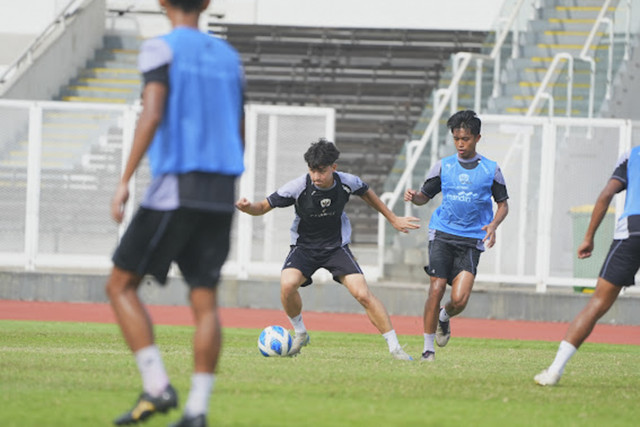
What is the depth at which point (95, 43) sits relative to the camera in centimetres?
3278

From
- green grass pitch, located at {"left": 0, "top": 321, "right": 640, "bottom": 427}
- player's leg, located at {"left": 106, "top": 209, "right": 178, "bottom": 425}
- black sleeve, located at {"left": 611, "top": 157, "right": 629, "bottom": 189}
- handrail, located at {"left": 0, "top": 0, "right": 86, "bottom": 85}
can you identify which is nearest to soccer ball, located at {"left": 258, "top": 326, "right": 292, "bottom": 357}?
green grass pitch, located at {"left": 0, "top": 321, "right": 640, "bottom": 427}

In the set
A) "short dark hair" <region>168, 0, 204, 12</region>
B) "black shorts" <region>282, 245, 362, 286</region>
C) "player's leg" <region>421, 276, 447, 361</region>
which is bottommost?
"player's leg" <region>421, 276, 447, 361</region>

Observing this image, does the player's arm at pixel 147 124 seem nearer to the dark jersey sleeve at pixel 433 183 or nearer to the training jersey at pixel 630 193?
the training jersey at pixel 630 193

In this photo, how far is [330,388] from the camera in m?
7.86

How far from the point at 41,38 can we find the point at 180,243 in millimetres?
25042

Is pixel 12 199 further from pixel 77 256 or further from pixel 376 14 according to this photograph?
pixel 376 14

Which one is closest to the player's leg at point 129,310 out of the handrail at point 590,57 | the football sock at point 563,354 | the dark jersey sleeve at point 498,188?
the football sock at point 563,354

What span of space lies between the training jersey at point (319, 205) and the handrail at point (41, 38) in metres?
18.3

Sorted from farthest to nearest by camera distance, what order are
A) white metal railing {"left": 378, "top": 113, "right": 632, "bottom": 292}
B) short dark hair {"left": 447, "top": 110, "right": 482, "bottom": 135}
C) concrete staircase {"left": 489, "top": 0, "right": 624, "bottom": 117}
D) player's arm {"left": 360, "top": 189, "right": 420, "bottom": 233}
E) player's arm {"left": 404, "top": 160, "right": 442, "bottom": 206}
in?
1. concrete staircase {"left": 489, "top": 0, "right": 624, "bottom": 117}
2. white metal railing {"left": 378, "top": 113, "right": 632, "bottom": 292}
3. player's arm {"left": 404, "top": 160, "right": 442, "bottom": 206}
4. short dark hair {"left": 447, "top": 110, "right": 482, "bottom": 135}
5. player's arm {"left": 360, "top": 189, "right": 420, "bottom": 233}

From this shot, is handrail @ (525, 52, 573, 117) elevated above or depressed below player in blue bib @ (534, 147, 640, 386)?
above

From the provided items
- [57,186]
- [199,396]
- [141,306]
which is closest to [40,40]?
[57,186]

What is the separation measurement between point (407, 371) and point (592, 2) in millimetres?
15987

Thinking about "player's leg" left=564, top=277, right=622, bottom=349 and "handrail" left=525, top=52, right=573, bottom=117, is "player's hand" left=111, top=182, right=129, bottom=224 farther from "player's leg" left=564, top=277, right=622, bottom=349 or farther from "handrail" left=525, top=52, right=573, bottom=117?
"handrail" left=525, top=52, right=573, bottom=117

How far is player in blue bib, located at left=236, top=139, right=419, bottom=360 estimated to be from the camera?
1066cm
